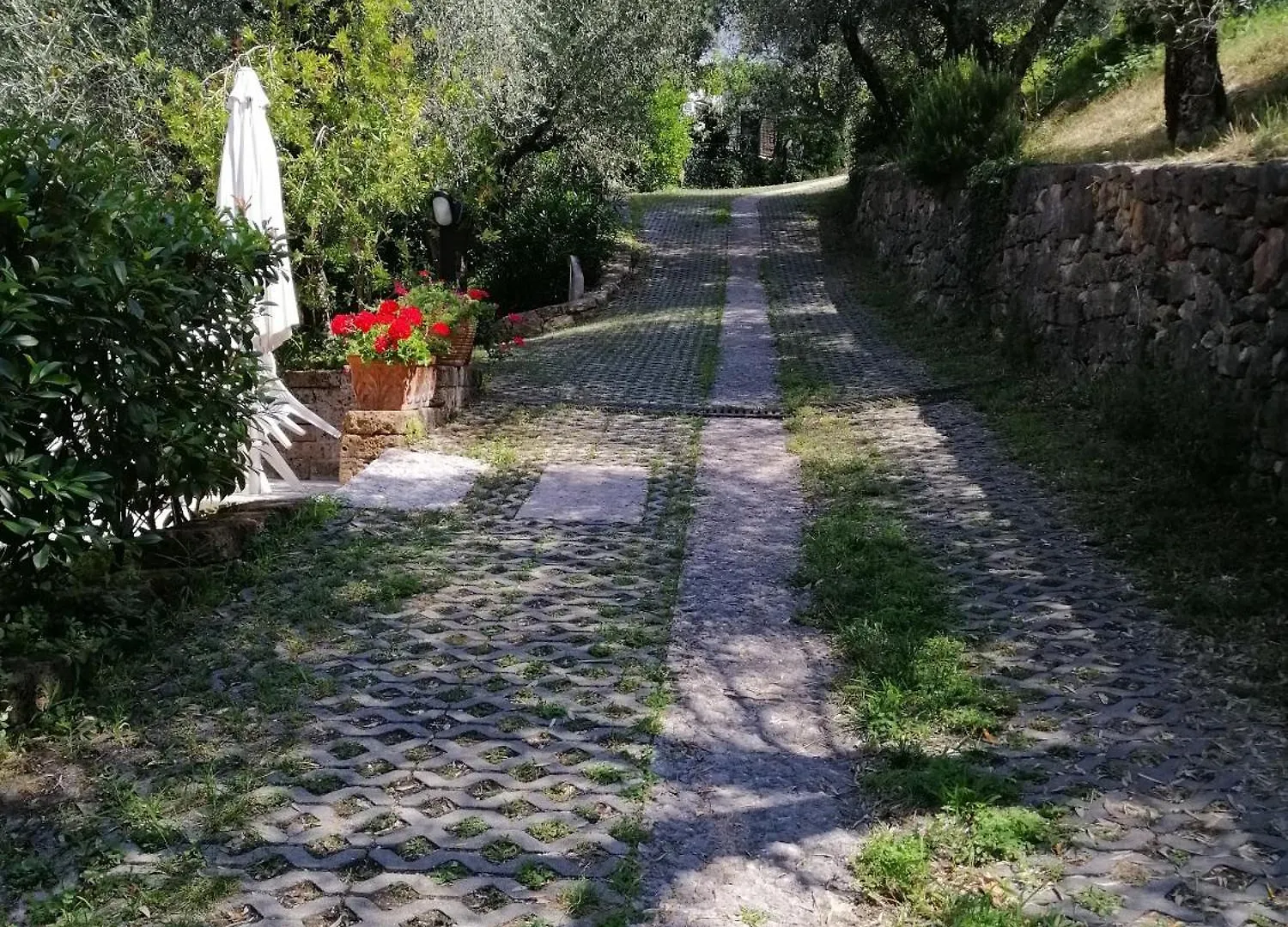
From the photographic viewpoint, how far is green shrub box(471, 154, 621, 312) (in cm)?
1688

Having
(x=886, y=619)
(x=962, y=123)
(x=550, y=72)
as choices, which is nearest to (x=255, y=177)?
(x=886, y=619)

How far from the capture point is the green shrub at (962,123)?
11.7 m

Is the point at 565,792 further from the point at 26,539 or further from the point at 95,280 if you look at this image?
the point at 95,280

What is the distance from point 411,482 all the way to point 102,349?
115 inches

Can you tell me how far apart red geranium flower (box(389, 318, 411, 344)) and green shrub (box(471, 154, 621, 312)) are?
9137 millimetres

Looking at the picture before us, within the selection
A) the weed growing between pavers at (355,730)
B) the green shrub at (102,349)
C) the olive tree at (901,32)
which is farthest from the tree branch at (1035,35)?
A: the green shrub at (102,349)

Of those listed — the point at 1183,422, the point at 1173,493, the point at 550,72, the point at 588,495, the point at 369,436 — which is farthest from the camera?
the point at 550,72

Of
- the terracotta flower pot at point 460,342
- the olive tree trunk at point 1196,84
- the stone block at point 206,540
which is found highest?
the olive tree trunk at point 1196,84

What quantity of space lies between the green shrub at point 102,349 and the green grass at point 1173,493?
409cm

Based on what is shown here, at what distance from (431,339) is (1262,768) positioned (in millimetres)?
6053

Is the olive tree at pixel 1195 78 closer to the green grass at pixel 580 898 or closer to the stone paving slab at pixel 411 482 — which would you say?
the stone paving slab at pixel 411 482

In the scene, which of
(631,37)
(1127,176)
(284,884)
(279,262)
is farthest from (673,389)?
(631,37)

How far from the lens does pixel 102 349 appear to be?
12.4 ft

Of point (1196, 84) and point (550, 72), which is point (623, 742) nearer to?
point (1196, 84)
